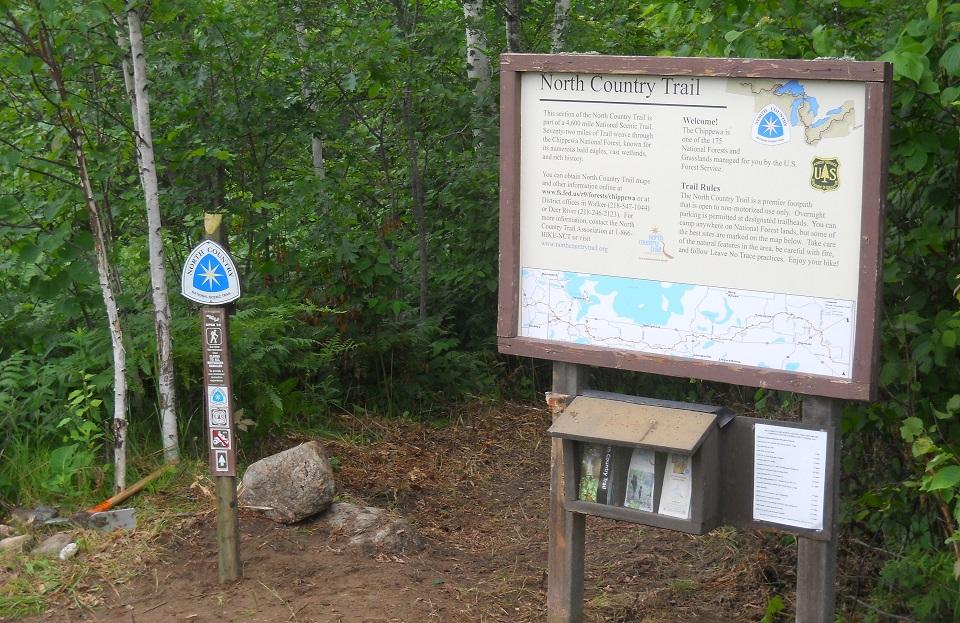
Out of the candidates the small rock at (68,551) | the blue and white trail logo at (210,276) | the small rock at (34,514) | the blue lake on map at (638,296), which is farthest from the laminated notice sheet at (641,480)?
the small rock at (34,514)

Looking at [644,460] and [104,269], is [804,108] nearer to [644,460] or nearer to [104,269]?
[644,460]

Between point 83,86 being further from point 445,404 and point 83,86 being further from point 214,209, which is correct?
point 445,404

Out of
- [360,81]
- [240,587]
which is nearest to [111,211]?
[360,81]

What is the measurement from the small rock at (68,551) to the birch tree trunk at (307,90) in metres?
3.45

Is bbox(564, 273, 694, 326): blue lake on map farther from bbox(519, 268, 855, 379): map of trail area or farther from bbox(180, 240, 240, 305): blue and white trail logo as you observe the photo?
bbox(180, 240, 240, 305): blue and white trail logo

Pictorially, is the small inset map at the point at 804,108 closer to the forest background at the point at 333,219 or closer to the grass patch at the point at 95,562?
the forest background at the point at 333,219

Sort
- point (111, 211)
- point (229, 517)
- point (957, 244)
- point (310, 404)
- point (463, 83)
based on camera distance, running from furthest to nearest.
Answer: point (463, 83) < point (310, 404) < point (111, 211) < point (229, 517) < point (957, 244)

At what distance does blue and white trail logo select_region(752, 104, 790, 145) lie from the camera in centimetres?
355

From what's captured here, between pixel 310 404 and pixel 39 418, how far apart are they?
177 cm

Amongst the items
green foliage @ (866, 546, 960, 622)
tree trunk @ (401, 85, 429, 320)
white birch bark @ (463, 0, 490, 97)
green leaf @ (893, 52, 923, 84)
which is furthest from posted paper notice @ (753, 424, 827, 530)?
white birch bark @ (463, 0, 490, 97)

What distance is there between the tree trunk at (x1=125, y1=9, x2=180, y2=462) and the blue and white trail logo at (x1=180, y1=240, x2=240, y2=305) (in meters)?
1.22

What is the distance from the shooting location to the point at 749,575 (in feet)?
16.5

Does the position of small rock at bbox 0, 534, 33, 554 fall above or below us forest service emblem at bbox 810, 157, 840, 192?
below

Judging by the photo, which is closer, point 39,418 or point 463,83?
point 39,418
